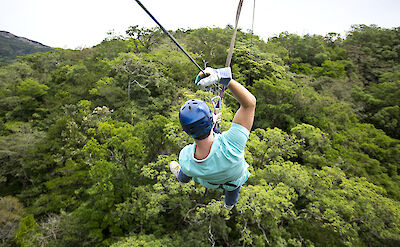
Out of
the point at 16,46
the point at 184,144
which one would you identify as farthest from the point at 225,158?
the point at 16,46

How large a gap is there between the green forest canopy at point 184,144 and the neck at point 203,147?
→ 17.3 feet

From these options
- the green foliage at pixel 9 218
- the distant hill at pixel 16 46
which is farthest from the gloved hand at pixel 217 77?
the distant hill at pixel 16 46

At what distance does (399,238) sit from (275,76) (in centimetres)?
1079

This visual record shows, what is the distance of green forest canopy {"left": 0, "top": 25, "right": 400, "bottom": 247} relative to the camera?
7.05m

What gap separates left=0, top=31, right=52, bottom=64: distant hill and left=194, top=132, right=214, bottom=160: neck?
5421 centimetres

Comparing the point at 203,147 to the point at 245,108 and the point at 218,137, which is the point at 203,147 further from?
the point at 245,108

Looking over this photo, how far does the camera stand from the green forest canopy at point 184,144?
7.05 meters

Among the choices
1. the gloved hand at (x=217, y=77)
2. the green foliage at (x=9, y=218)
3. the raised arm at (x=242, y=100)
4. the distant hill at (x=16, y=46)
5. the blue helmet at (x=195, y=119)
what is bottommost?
the green foliage at (x=9, y=218)

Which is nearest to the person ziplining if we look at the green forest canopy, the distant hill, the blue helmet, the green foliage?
the blue helmet

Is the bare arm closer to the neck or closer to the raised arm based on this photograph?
the raised arm

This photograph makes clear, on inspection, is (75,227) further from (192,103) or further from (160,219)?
(192,103)

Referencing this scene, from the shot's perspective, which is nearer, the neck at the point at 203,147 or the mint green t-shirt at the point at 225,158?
the mint green t-shirt at the point at 225,158

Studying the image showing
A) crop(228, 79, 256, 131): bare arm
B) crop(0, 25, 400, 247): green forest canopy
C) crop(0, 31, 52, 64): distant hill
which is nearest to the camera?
crop(228, 79, 256, 131): bare arm

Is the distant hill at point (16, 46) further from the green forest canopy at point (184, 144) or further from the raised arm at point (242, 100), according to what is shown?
the raised arm at point (242, 100)
